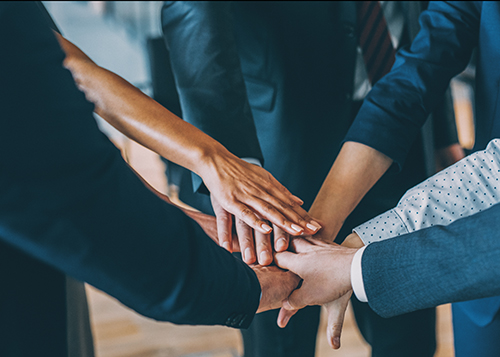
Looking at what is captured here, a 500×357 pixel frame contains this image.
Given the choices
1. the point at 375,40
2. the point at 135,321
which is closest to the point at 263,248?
the point at 375,40

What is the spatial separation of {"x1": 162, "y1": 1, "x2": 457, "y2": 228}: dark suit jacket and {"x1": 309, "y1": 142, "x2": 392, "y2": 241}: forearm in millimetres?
147

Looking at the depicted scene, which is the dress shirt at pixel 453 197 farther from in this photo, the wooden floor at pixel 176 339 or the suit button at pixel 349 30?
the wooden floor at pixel 176 339

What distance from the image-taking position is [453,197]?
803mm

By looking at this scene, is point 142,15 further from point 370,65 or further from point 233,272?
→ point 233,272

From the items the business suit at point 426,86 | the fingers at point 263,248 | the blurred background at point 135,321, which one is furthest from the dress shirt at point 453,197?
the blurred background at point 135,321

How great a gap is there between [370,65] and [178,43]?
456mm

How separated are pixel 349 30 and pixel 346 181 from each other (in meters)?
0.37

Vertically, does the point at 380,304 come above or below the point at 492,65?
below

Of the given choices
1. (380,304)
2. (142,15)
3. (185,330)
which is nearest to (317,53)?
(380,304)

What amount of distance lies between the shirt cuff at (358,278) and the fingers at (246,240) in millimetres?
216

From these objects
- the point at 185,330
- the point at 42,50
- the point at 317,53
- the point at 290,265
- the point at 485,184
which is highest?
the point at 42,50

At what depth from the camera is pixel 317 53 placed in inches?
41.8

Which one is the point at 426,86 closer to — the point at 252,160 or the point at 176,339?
the point at 252,160

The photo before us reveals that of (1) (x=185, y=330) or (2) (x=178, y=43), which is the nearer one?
(2) (x=178, y=43)
